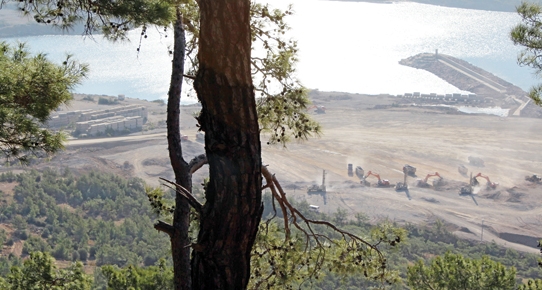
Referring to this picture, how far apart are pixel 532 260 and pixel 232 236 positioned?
12.4 m

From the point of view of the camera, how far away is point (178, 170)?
2.74 m

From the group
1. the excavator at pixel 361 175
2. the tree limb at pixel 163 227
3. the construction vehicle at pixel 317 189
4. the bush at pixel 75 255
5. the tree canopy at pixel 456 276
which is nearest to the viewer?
the tree limb at pixel 163 227

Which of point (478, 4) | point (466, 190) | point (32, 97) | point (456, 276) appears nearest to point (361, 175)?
point (466, 190)

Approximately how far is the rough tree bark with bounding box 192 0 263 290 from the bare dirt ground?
548 inches

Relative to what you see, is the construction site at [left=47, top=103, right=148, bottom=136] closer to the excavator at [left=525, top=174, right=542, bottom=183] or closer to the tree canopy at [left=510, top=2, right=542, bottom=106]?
the excavator at [left=525, top=174, right=542, bottom=183]

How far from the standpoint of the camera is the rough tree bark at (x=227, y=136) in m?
1.67

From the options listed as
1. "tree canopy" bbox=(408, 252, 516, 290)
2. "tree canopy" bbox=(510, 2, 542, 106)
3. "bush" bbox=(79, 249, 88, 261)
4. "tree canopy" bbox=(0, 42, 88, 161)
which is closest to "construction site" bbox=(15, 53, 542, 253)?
"bush" bbox=(79, 249, 88, 261)

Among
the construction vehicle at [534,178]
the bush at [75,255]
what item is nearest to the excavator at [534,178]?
the construction vehicle at [534,178]

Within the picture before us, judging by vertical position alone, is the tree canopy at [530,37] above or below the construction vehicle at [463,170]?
above

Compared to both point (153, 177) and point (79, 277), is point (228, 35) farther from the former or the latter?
point (153, 177)

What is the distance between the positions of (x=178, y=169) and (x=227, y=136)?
1102 millimetres

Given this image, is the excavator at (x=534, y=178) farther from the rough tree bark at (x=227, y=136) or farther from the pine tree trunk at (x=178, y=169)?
the rough tree bark at (x=227, y=136)

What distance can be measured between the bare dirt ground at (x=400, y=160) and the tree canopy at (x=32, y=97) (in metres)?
12.6

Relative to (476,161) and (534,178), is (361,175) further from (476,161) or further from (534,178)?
(534,178)
